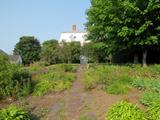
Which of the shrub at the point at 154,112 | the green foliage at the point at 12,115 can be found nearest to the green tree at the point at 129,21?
the shrub at the point at 154,112

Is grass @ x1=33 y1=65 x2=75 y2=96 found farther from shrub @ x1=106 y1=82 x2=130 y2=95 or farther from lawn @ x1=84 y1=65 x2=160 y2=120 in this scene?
shrub @ x1=106 y1=82 x2=130 y2=95

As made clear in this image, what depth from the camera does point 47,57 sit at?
52906mm

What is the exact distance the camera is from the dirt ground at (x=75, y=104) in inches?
465

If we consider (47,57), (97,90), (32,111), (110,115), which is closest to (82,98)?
(97,90)

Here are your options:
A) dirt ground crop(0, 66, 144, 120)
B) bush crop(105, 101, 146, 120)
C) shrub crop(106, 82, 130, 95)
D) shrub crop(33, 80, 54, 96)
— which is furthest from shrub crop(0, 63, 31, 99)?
bush crop(105, 101, 146, 120)

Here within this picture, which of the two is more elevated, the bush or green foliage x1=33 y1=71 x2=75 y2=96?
green foliage x1=33 y1=71 x2=75 y2=96

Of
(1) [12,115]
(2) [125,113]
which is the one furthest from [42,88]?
(2) [125,113]

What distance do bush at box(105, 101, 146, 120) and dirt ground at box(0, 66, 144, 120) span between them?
4.59 feet

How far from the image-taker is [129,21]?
2459 cm

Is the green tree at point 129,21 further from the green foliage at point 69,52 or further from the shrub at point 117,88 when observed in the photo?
the green foliage at point 69,52

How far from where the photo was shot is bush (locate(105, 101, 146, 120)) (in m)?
9.49

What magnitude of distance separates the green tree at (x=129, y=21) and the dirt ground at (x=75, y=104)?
982cm

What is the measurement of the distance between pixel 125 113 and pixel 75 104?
3.88 meters

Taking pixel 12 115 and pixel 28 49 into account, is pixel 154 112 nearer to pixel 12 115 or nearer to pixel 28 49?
pixel 12 115
